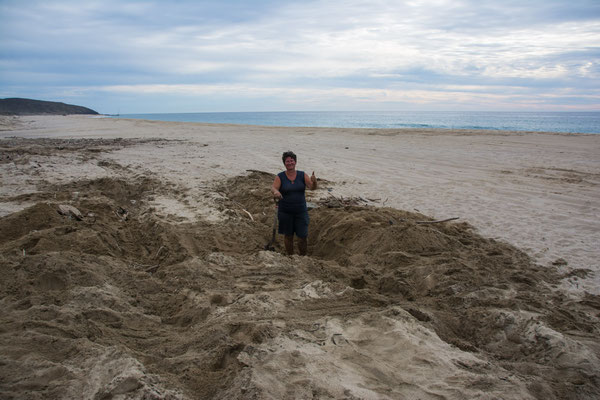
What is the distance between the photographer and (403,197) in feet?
26.2

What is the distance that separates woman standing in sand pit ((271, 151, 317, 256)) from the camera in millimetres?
5352

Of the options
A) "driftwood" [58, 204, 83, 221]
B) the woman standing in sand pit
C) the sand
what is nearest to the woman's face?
the woman standing in sand pit

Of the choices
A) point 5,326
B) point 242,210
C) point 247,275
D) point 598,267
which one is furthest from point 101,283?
point 598,267

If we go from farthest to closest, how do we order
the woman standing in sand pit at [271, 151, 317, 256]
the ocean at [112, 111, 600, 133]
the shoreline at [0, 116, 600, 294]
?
the ocean at [112, 111, 600, 133] < the shoreline at [0, 116, 600, 294] < the woman standing in sand pit at [271, 151, 317, 256]

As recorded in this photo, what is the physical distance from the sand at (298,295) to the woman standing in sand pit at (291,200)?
0.45m

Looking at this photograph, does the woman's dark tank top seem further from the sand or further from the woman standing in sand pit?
the sand

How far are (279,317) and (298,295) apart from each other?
0.50 m

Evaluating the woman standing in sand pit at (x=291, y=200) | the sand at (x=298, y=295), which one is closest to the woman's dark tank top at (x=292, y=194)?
the woman standing in sand pit at (x=291, y=200)

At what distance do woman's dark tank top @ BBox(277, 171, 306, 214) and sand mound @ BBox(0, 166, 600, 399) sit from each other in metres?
0.75

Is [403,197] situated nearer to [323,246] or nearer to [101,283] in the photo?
[323,246]

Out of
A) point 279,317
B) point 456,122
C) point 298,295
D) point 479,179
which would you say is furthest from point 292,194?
point 456,122

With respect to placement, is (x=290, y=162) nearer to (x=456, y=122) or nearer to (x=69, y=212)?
(x=69, y=212)

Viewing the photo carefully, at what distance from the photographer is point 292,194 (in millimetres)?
5363

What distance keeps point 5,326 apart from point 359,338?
252cm
